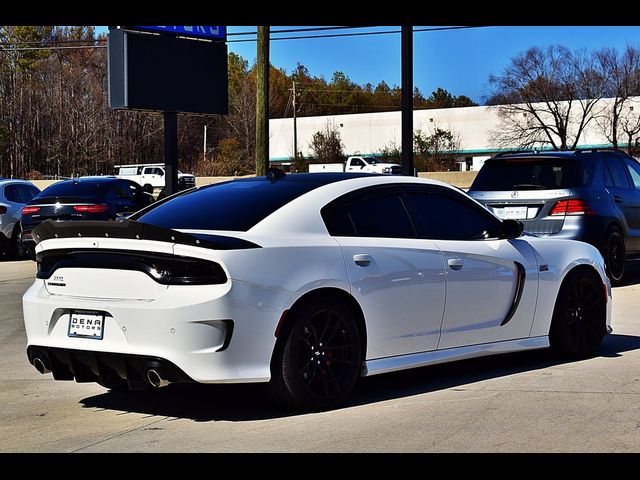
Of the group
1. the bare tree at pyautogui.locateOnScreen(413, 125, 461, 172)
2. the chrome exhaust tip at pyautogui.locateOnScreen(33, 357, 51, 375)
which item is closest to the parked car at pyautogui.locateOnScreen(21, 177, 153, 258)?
the chrome exhaust tip at pyautogui.locateOnScreen(33, 357, 51, 375)

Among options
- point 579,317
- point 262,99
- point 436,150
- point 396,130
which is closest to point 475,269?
A: point 579,317

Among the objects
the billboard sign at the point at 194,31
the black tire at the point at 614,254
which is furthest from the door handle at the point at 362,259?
the billboard sign at the point at 194,31

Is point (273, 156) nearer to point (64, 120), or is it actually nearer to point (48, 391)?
point (64, 120)

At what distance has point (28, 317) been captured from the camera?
6.83 m

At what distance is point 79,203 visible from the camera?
2025 centimetres

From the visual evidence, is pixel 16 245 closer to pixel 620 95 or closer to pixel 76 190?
pixel 76 190

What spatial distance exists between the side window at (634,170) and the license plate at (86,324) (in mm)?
10406

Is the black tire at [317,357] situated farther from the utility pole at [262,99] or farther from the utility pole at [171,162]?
the utility pole at [262,99]

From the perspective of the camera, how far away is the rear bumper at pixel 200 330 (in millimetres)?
6141

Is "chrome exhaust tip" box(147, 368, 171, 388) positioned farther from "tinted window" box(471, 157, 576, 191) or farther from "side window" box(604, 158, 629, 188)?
"side window" box(604, 158, 629, 188)

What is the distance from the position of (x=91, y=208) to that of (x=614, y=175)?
10108 mm

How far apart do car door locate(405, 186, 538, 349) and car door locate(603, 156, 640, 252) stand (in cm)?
655
